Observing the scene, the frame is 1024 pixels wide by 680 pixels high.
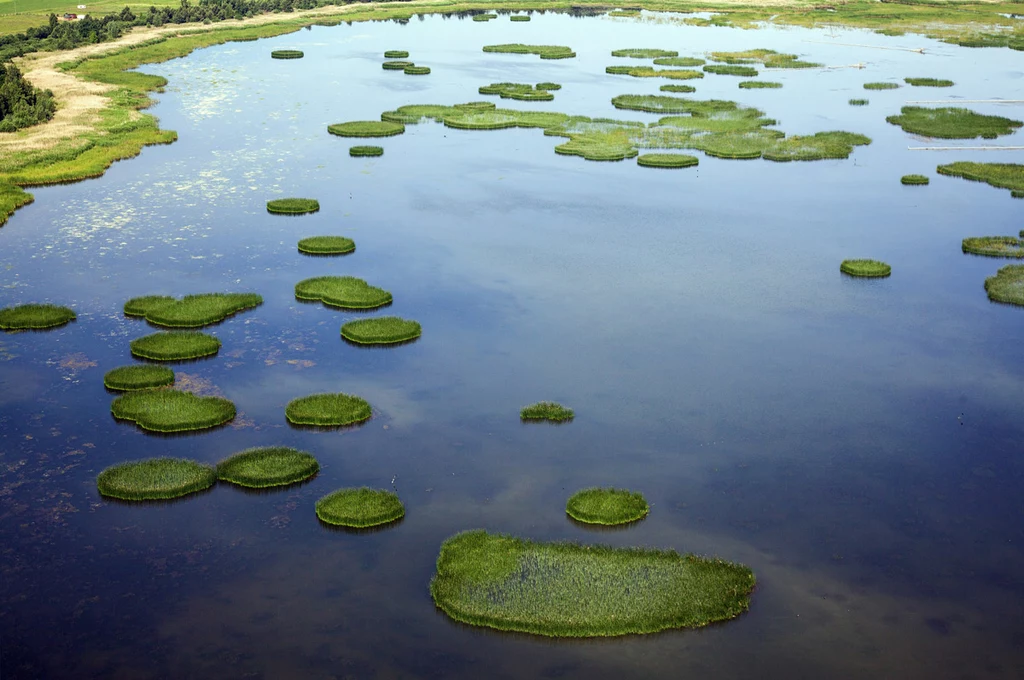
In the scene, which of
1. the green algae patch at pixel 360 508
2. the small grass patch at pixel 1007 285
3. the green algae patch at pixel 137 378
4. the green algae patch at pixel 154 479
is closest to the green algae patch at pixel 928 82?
the small grass patch at pixel 1007 285

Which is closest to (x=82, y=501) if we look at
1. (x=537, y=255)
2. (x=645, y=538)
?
(x=645, y=538)

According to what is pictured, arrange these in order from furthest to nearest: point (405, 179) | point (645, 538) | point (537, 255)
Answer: point (405, 179) → point (537, 255) → point (645, 538)

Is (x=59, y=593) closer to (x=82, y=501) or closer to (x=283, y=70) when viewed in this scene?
(x=82, y=501)

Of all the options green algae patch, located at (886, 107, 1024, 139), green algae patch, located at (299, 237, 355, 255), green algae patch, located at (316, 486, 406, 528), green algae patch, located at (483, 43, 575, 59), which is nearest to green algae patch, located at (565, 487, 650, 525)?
green algae patch, located at (316, 486, 406, 528)

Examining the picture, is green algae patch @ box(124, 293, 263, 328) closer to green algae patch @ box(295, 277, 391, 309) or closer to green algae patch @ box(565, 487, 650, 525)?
green algae patch @ box(295, 277, 391, 309)

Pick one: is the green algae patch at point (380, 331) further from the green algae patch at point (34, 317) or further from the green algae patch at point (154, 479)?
the green algae patch at point (34, 317)
